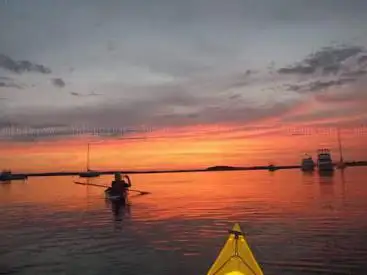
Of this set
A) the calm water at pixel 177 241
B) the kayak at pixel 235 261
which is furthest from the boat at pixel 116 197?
the kayak at pixel 235 261

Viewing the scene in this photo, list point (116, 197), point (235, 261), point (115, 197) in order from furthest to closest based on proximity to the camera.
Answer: point (115, 197)
point (116, 197)
point (235, 261)

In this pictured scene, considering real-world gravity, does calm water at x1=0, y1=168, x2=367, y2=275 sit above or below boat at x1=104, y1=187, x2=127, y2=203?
below

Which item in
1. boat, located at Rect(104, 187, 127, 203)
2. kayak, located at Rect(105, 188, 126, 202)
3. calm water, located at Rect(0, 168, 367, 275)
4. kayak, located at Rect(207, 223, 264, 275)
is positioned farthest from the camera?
kayak, located at Rect(105, 188, 126, 202)

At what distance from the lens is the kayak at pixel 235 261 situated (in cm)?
1230

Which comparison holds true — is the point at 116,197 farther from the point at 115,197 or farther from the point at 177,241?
the point at 177,241

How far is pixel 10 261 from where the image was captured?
24922mm

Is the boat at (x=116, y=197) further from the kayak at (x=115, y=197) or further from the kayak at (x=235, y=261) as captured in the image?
the kayak at (x=235, y=261)

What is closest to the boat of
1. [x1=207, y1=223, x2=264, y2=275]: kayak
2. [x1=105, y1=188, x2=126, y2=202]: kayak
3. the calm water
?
[x1=105, y1=188, x2=126, y2=202]: kayak

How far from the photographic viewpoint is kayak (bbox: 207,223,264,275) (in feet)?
40.3

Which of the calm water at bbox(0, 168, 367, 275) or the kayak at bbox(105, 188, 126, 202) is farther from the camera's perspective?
the kayak at bbox(105, 188, 126, 202)

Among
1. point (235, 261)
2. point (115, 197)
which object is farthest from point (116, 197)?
point (235, 261)

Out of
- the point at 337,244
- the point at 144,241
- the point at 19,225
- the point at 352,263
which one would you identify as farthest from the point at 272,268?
the point at 19,225

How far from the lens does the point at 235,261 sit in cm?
1241

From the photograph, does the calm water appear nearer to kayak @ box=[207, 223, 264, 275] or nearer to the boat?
kayak @ box=[207, 223, 264, 275]
